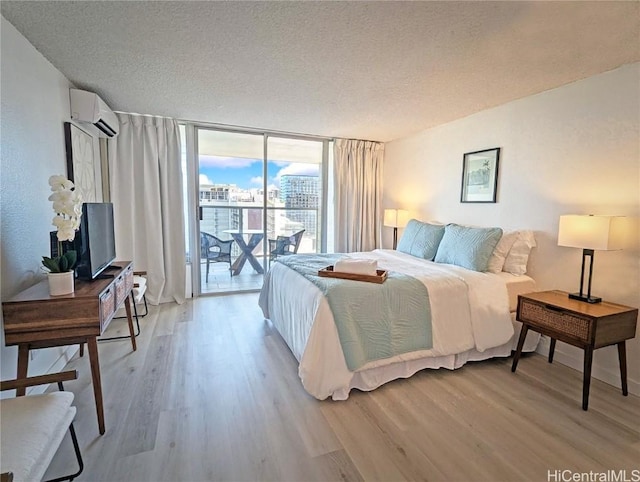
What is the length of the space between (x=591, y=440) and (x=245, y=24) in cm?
306

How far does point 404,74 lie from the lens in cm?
255

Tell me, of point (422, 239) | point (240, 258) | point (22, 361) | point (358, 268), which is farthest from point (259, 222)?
point (22, 361)

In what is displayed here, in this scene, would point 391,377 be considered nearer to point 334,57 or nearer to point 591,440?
point 591,440

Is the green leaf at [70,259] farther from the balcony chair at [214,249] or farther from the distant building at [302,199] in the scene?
the distant building at [302,199]

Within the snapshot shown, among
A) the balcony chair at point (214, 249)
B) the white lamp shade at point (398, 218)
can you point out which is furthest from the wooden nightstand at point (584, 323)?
the balcony chair at point (214, 249)

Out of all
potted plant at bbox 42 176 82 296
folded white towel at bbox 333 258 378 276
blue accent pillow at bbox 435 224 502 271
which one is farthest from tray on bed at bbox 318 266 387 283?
potted plant at bbox 42 176 82 296

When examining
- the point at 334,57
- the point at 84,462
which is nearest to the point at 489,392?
the point at 84,462

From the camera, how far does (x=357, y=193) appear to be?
5.13 meters

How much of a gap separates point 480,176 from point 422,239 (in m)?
0.90

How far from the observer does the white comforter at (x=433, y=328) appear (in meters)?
2.14

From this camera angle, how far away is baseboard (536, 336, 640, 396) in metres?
2.28

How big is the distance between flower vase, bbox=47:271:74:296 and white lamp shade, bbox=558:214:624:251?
3.24 meters

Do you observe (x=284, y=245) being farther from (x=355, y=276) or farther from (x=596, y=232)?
(x=596, y=232)

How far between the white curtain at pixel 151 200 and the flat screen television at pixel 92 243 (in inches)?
61.2
